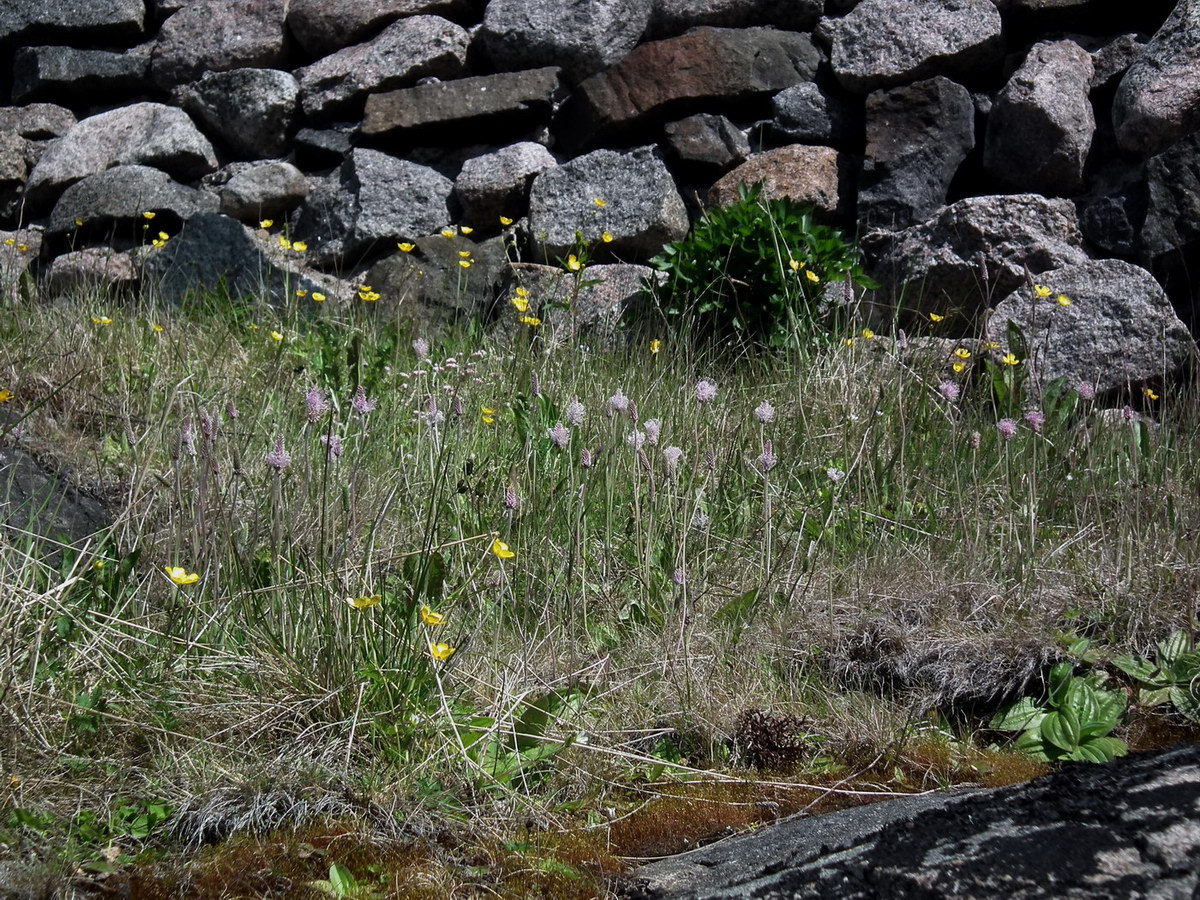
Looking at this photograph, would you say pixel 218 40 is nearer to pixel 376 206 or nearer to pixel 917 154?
pixel 376 206

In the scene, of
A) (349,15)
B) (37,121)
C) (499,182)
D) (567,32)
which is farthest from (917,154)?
(37,121)

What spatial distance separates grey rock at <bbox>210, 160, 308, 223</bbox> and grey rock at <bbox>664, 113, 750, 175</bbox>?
6.94ft

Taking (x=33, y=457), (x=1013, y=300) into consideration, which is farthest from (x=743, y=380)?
(x=33, y=457)

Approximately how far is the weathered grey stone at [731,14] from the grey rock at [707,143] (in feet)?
2.11

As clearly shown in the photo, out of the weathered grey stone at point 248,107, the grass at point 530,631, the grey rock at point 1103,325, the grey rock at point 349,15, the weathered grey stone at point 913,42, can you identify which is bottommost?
the grass at point 530,631

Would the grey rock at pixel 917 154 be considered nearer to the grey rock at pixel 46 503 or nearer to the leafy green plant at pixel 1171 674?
the leafy green plant at pixel 1171 674

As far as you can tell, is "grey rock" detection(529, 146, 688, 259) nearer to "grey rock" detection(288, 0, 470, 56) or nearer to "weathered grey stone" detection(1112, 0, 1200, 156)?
"grey rock" detection(288, 0, 470, 56)

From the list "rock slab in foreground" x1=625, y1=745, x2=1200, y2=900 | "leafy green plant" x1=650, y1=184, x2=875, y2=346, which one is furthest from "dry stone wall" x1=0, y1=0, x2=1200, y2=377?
"rock slab in foreground" x1=625, y1=745, x2=1200, y2=900

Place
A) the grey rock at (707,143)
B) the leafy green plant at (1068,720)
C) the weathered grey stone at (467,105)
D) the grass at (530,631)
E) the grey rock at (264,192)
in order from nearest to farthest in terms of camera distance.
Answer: the grass at (530,631) → the leafy green plant at (1068,720) → the grey rock at (707,143) → the weathered grey stone at (467,105) → the grey rock at (264,192)

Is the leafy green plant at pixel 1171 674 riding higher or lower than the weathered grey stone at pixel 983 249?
lower

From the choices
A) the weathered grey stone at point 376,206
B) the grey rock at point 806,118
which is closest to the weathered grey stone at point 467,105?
the weathered grey stone at point 376,206

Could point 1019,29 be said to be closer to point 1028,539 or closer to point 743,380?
point 743,380

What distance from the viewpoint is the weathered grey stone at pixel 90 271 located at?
18.1ft

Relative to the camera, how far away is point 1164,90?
16.4 ft
